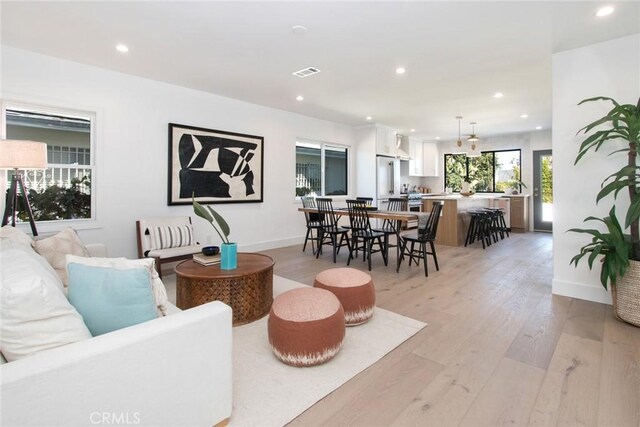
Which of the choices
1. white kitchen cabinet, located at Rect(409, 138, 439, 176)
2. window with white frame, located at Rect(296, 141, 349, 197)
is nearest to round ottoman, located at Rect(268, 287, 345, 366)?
window with white frame, located at Rect(296, 141, 349, 197)

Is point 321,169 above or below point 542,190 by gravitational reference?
above

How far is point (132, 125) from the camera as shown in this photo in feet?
14.0

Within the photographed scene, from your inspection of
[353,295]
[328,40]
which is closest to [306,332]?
[353,295]

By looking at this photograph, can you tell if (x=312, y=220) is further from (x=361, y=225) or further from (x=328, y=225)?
(x=361, y=225)

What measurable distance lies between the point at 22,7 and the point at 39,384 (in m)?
3.27

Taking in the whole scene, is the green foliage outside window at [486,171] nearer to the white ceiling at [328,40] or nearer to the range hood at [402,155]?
the range hood at [402,155]

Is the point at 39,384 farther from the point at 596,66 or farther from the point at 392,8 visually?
the point at 596,66

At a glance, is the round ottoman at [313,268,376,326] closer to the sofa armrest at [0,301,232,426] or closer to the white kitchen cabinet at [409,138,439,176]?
the sofa armrest at [0,301,232,426]

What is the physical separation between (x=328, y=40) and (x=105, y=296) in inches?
116

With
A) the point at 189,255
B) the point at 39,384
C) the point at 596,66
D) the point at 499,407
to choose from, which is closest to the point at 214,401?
the point at 39,384

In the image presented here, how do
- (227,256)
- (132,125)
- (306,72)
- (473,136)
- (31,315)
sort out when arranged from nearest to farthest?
(31,315) < (227,256) < (306,72) < (132,125) < (473,136)

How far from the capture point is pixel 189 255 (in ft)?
13.0

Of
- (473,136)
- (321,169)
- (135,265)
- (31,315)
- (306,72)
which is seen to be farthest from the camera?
(321,169)

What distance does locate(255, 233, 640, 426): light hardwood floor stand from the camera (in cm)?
164
